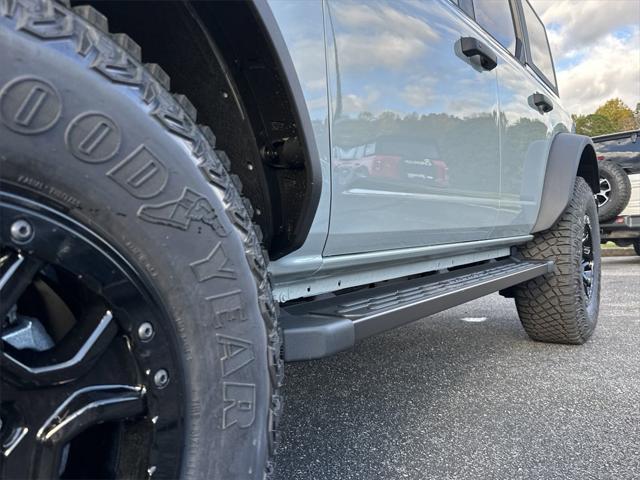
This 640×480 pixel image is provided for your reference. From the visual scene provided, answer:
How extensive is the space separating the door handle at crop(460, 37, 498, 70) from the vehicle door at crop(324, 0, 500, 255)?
21mm

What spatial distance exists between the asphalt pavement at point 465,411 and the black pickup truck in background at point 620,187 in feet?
14.1

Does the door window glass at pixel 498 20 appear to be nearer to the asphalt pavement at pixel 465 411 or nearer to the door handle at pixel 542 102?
the door handle at pixel 542 102

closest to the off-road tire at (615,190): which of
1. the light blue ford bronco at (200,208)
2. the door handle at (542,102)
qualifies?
the door handle at (542,102)

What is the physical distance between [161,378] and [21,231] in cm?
29

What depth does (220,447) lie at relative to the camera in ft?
2.77

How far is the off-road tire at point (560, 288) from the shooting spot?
9.67ft

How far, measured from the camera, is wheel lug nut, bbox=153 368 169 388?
30.6 inches

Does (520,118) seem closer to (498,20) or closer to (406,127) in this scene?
(498,20)

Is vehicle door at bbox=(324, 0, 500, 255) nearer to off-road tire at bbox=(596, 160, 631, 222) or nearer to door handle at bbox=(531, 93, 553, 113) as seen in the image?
door handle at bbox=(531, 93, 553, 113)

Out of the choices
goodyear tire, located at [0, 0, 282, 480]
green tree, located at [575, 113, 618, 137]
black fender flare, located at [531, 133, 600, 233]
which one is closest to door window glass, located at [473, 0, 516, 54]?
black fender flare, located at [531, 133, 600, 233]

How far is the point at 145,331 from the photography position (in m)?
0.77

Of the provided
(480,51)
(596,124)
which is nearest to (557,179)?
(480,51)

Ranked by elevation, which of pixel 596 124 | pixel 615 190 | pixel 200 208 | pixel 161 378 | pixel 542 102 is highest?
pixel 596 124

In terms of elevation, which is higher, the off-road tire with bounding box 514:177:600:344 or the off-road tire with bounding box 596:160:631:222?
the off-road tire with bounding box 596:160:631:222
